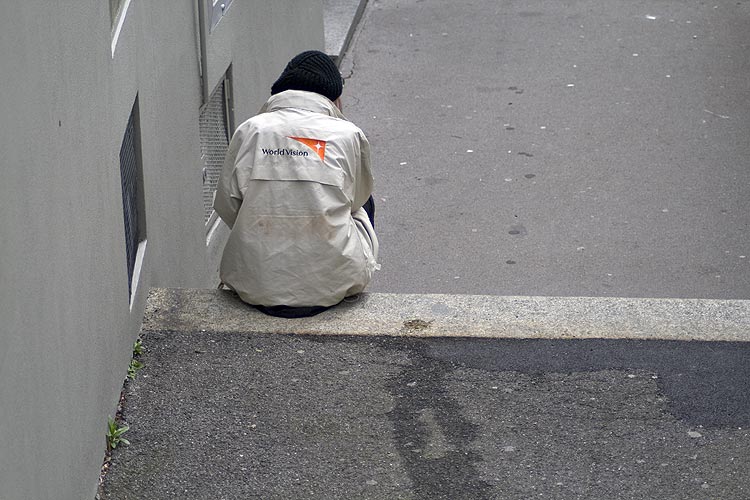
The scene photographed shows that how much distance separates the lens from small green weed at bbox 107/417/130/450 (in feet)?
12.2

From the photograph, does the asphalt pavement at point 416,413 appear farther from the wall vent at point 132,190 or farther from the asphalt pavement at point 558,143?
the asphalt pavement at point 558,143

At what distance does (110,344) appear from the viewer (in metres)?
3.78

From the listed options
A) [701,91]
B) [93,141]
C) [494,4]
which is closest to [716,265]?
[701,91]

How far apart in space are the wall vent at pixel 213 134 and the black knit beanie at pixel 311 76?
4.89 feet

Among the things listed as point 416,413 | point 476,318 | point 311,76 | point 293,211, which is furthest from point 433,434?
point 311,76

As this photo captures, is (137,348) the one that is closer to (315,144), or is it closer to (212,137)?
(315,144)

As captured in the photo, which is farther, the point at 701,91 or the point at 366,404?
the point at 701,91

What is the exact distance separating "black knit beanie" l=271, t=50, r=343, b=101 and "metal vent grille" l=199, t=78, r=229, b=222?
58.7 inches

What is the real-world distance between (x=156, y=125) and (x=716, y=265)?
13.1ft

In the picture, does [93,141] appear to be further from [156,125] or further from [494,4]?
[494,4]

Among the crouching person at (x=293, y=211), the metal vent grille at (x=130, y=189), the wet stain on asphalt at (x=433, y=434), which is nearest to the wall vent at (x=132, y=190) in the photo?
the metal vent grille at (x=130, y=189)

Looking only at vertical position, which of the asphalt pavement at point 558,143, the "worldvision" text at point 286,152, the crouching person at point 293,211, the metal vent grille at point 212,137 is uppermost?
the "worldvision" text at point 286,152

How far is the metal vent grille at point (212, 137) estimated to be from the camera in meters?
6.72

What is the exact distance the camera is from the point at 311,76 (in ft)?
16.5
